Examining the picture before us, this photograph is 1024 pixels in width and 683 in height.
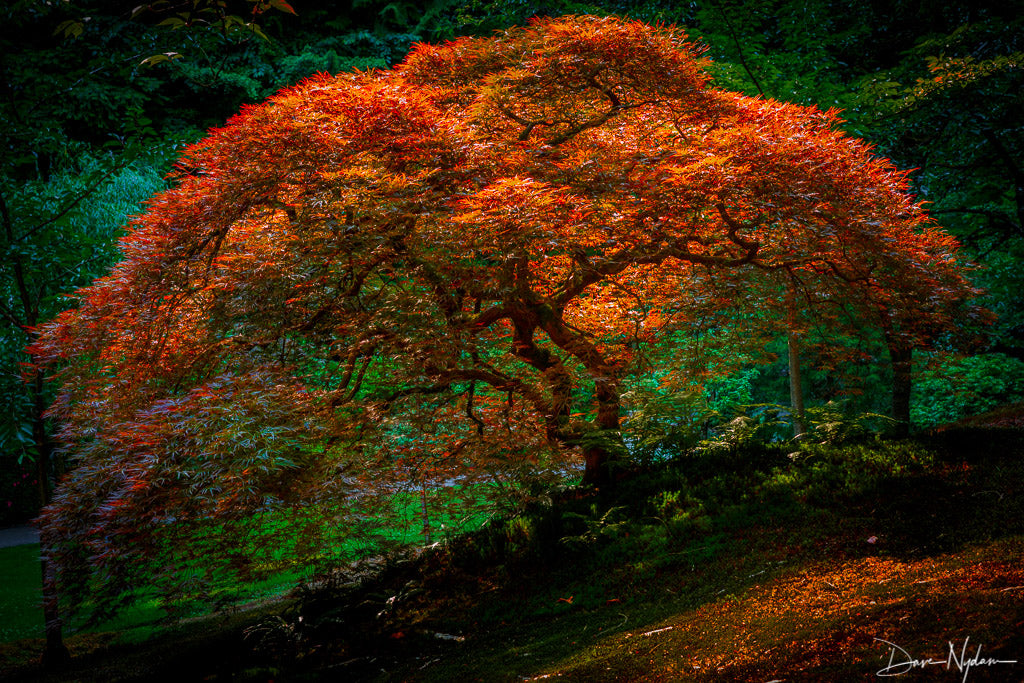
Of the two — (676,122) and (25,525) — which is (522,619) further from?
(25,525)

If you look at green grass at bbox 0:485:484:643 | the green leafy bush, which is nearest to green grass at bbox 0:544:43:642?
green grass at bbox 0:485:484:643

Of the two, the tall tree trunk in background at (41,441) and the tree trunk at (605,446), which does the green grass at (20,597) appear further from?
the tree trunk at (605,446)

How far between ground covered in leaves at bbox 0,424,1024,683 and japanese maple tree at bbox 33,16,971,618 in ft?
3.16

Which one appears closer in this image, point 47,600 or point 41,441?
point 47,600

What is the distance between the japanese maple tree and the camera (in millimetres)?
4910

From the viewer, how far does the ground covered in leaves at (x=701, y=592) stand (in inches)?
101

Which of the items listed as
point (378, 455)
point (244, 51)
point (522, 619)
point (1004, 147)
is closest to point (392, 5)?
point (244, 51)

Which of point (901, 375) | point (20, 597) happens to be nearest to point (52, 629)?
point (20, 597)

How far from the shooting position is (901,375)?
6.78 meters

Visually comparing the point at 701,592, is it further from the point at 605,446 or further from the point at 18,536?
the point at 18,536

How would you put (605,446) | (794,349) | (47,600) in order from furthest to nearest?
(794,349) < (605,446) < (47,600)

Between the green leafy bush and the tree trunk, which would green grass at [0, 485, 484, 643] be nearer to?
the tree trunk
